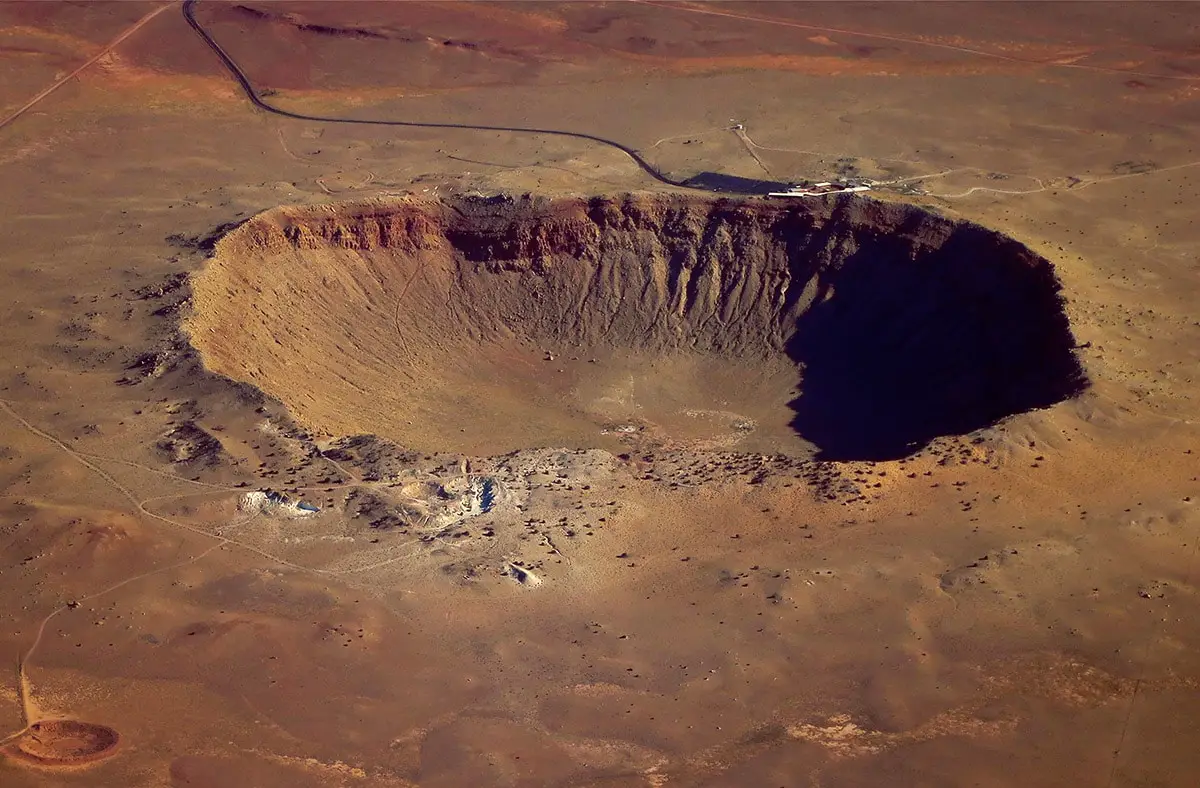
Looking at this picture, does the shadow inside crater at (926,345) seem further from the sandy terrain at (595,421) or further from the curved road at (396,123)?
the curved road at (396,123)

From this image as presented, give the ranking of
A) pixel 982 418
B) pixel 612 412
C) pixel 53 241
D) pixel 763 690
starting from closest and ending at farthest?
1. pixel 763 690
2. pixel 982 418
3. pixel 612 412
4. pixel 53 241

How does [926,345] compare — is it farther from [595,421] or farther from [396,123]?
[396,123]

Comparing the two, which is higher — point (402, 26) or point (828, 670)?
point (402, 26)

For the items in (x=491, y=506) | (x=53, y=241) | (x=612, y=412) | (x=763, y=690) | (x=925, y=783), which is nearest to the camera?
(x=925, y=783)

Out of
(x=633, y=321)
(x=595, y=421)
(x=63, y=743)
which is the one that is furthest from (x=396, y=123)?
(x=63, y=743)

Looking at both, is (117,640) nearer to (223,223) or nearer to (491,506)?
(491,506)

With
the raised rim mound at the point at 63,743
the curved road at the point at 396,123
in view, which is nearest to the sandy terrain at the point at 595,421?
the raised rim mound at the point at 63,743

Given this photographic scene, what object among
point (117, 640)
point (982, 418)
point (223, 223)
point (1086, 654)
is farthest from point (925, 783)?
point (223, 223)
